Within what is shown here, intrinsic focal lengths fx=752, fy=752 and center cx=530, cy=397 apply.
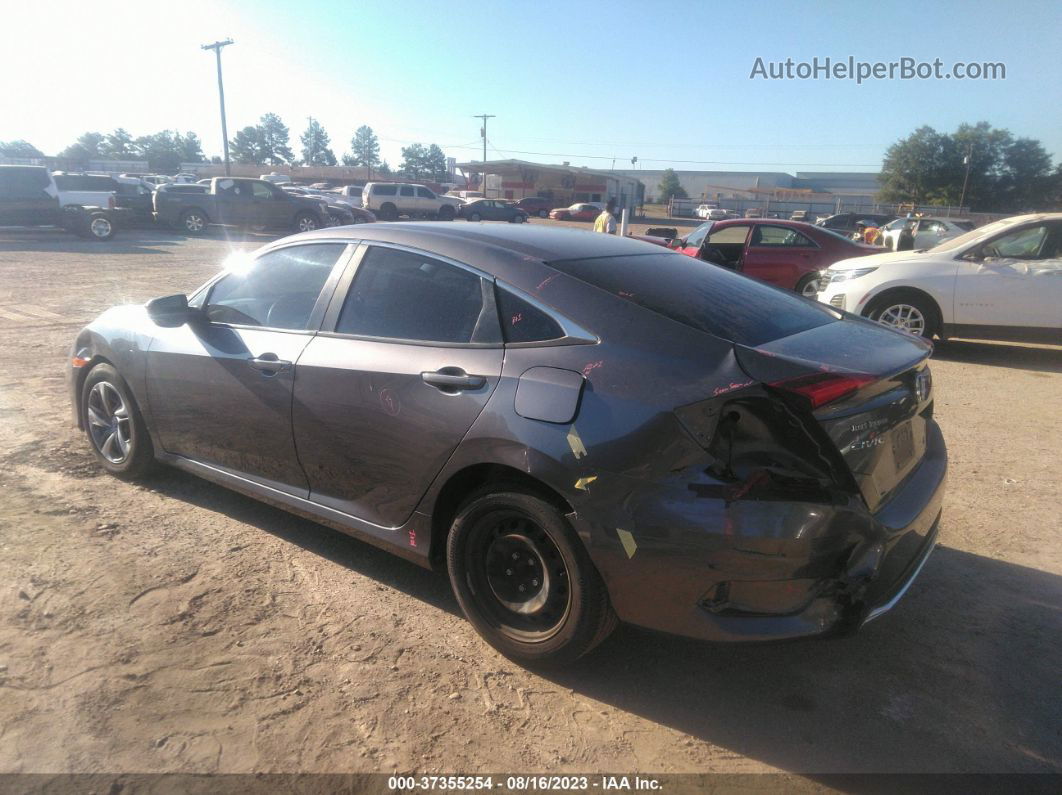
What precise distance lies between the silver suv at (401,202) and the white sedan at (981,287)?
98.4 feet

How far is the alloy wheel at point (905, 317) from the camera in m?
8.42

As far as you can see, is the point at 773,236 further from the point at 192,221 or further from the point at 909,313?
the point at 192,221

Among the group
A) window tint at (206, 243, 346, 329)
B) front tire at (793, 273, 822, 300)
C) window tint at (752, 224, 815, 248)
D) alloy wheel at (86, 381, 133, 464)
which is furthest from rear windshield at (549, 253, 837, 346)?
window tint at (752, 224, 815, 248)

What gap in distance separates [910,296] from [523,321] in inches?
278

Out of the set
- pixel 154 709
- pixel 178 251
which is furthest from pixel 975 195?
pixel 154 709

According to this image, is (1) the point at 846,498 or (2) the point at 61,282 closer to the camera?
(1) the point at 846,498

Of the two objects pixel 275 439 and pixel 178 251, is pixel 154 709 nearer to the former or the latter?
pixel 275 439

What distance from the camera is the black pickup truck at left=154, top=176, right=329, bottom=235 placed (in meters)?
24.9

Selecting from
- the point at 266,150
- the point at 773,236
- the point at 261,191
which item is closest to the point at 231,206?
the point at 261,191

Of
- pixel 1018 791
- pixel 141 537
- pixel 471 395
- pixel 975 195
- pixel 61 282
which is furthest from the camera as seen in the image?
pixel 975 195

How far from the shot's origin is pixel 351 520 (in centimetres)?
329

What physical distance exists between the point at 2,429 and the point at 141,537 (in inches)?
90.2

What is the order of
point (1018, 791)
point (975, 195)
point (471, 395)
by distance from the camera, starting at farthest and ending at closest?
point (975, 195) → point (471, 395) → point (1018, 791)

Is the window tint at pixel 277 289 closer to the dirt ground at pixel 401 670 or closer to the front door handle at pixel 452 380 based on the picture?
the front door handle at pixel 452 380
